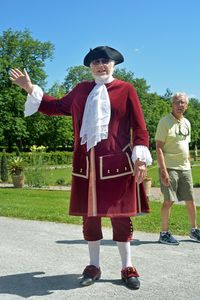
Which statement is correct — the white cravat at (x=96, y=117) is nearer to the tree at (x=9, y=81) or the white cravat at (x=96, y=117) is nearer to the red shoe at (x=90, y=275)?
the red shoe at (x=90, y=275)

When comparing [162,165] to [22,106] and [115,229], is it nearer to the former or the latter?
[115,229]

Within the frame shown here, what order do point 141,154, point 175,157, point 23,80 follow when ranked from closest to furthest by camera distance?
point 141,154
point 23,80
point 175,157

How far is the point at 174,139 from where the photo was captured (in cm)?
579

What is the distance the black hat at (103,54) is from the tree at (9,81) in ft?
135

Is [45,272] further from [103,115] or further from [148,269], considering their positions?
[103,115]

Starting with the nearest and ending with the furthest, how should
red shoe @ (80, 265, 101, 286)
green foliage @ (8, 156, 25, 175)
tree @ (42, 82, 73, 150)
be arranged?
red shoe @ (80, 265, 101, 286) < green foliage @ (8, 156, 25, 175) < tree @ (42, 82, 73, 150)

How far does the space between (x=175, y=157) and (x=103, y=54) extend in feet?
7.08

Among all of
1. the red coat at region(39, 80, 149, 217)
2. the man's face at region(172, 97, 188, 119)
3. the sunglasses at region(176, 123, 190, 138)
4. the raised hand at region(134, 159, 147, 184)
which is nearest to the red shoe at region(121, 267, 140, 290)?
the red coat at region(39, 80, 149, 217)

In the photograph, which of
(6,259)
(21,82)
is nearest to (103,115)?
(21,82)

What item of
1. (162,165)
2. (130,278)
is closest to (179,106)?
(162,165)

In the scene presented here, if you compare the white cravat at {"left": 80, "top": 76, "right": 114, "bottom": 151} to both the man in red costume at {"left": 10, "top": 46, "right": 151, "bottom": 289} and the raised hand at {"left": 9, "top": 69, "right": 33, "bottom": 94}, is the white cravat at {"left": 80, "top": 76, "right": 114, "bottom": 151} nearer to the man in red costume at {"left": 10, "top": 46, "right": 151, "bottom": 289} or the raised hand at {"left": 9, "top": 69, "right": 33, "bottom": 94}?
the man in red costume at {"left": 10, "top": 46, "right": 151, "bottom": 289}

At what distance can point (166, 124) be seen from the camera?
226 inches

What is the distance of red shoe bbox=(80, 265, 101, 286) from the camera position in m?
3.94

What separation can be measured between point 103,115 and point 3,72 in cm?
4421
